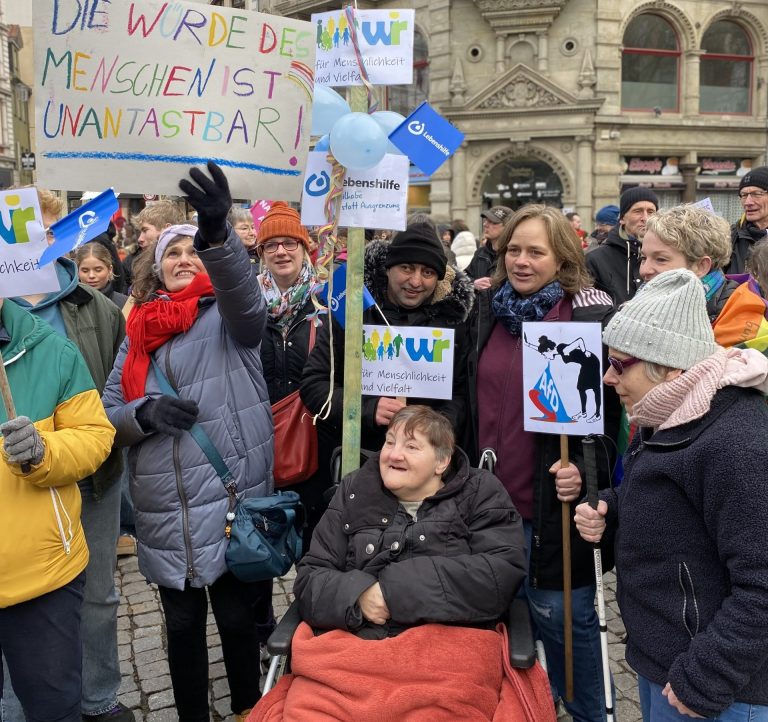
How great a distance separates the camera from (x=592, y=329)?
2.84 metres

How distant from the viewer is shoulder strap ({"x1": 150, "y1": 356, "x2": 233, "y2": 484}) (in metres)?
2.99

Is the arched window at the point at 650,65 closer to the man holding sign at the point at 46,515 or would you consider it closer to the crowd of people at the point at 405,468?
the crowd of people at the point at 405,468

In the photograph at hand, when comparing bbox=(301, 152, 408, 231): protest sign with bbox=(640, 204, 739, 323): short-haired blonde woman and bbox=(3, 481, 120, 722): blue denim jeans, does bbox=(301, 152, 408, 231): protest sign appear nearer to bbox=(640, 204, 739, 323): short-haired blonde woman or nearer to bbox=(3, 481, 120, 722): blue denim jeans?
bbox=(640, 204, 739, 323): short-haired blonde woman

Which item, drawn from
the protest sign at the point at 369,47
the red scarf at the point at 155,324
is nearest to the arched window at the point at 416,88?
the protest sign at the point at 369,47

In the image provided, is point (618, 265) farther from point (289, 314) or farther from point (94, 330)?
point (94, 330)

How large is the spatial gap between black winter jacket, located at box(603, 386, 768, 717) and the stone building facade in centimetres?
1817

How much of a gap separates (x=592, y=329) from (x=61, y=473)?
1967 millimetres

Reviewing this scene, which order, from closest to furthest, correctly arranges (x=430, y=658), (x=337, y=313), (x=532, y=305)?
(x=430, y=658) < (x=532, y=305) < (x=337, y=313)

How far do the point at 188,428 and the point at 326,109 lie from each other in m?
1.47

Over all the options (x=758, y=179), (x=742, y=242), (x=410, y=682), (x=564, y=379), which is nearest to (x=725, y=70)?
(x=758, y=179)

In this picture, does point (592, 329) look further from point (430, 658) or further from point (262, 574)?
→ point (262, 574)

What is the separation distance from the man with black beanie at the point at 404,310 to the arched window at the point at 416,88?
1873 cm

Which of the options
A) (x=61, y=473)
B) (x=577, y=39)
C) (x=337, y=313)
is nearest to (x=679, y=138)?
(x=577, y=39)

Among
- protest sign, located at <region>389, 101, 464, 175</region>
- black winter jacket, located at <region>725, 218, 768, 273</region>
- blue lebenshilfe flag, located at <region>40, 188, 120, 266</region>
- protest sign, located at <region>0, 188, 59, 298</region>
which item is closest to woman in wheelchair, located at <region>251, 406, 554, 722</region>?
protest sign, located at <region>389, 101, 464, 175</region>
